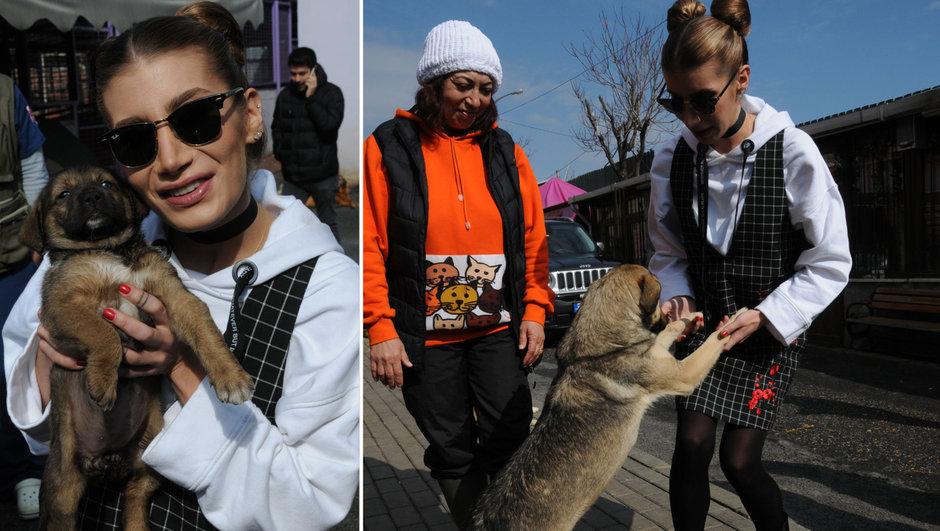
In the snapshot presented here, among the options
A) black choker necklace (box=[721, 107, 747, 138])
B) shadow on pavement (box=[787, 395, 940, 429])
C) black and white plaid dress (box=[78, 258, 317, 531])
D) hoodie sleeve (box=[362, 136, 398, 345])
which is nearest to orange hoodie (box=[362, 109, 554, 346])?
hoodie sleeve (box=[362, 136, 398, 345])

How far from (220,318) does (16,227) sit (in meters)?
0.43

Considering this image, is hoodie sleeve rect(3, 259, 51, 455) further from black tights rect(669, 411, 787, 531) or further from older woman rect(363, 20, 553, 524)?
black tights rect(669, 411, 787, 531)

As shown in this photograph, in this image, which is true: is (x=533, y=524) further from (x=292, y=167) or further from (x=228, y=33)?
(x=228, y=33)

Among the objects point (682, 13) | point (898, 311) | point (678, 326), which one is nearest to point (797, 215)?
point (678, 326)

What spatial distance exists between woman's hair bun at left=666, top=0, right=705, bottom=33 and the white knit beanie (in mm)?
721

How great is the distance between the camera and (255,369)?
1.58m

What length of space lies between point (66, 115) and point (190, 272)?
1.28 ft

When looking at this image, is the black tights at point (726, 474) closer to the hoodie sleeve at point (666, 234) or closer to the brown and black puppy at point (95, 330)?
the hoodie sleeve at point (666, 234)

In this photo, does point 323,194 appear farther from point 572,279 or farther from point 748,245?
point 572,279

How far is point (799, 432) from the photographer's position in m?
6.80

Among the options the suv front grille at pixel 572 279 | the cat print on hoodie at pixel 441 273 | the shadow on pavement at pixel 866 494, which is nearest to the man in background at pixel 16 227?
the cat print on hoodie at pixel 441 273

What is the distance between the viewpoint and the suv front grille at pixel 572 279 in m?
11.6

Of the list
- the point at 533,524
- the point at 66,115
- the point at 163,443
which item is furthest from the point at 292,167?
the point at 533,524

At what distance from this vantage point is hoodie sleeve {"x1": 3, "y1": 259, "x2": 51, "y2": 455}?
1.47 meters
